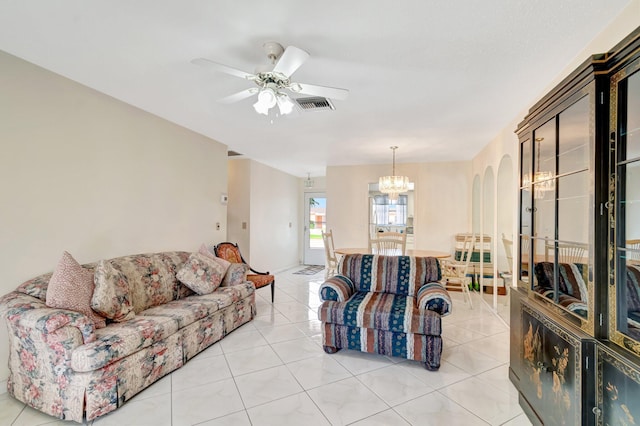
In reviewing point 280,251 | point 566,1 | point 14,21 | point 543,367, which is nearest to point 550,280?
point 543,367

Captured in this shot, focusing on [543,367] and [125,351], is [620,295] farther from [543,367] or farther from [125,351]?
[125,351]

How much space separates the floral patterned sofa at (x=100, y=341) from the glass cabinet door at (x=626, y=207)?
109 inches

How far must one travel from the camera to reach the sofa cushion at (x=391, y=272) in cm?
307

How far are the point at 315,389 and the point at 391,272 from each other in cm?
145

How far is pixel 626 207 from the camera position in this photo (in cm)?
123

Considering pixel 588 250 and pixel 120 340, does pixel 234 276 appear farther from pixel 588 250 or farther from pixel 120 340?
pixel 588 250

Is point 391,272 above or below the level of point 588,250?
below

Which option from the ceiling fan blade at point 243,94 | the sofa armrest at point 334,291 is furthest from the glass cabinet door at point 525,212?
the ceiling fan blade at point 243,94

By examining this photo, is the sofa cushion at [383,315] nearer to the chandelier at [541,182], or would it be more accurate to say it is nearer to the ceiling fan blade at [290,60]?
the chandelier at [541,182]

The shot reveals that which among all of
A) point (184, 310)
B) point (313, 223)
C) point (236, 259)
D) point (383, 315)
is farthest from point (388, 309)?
point (313, 223)

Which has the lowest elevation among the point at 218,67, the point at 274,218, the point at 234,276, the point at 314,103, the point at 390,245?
the point at 234,276

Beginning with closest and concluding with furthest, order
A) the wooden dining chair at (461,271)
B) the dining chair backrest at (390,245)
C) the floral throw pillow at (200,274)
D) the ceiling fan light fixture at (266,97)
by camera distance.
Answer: the ceiling fan light fixture at (266,97)
the floral throw pillow at (200,274)
the wooden dining chair at (461,271)
the dining chair backrest at (390,245)

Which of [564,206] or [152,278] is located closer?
[564,206]

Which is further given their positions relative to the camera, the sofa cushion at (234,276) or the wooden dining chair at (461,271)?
the wooden dining chair at (461,271)
